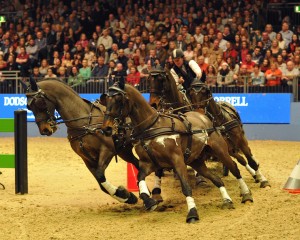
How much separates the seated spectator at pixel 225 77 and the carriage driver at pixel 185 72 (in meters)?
7.38

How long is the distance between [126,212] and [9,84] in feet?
43.3

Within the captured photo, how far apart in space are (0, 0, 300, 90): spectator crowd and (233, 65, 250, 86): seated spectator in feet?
0.10

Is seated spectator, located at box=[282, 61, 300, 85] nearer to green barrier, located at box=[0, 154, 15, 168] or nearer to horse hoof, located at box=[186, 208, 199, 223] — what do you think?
green barrier, located at box=[0, 154, 15, 168]

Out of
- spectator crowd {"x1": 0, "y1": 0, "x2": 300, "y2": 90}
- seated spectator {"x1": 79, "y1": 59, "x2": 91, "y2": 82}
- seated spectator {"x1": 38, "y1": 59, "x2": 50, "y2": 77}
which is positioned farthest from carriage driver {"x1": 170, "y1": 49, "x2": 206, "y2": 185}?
seated spectator {"x1": 38, "y1": 59, "x2": 50, "y2": 77}

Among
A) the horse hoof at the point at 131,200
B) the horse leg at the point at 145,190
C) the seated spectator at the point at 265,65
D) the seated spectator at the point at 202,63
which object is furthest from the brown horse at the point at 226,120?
the seated spectator at the point at 265,65

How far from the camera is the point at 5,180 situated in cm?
1366

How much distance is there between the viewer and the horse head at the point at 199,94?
1166 centimetres

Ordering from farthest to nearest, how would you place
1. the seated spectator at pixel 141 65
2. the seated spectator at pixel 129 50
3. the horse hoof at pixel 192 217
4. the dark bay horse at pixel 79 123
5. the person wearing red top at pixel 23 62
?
the person wearing red top at pixel 23 62, the seated spectator at pixel 129 50, the seated spectator at pixel 141 65, the dark bay horse at pixel 79 123, the horse hoof at pixel 192 217

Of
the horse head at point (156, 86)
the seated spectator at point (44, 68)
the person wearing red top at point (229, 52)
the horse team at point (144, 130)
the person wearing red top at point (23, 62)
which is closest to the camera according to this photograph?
the horse team at point (144, 130)

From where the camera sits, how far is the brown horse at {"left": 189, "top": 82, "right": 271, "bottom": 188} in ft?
38.3

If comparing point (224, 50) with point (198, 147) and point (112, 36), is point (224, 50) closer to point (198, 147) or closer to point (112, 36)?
point (112, 36)

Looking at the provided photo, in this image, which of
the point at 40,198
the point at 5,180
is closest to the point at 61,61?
the point at 5,180

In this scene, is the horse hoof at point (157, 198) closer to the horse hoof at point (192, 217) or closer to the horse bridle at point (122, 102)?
the horse hoof at point (192, 217)

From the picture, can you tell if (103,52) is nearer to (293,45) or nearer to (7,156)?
(293,45)
